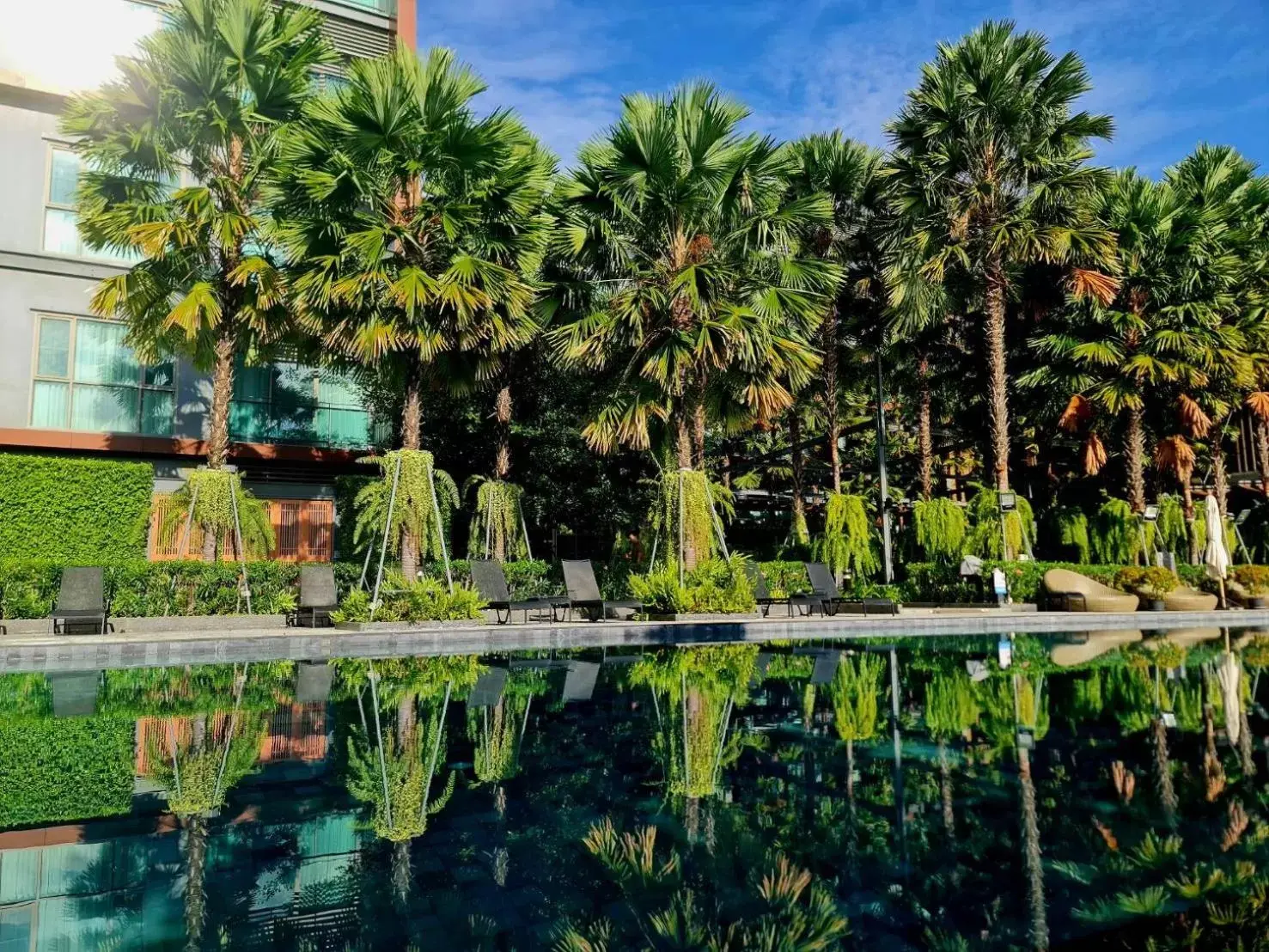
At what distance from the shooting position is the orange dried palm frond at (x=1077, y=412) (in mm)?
21250

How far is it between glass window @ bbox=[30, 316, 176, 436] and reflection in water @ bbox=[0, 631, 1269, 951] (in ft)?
44.7

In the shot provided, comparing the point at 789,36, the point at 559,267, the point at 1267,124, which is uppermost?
the point at 1267,124

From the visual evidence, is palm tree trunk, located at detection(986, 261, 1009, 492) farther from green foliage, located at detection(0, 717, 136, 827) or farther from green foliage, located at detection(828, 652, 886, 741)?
green foliage, located at detection(0, 717, 136, 827)

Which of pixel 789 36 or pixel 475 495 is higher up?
pixel 789 36

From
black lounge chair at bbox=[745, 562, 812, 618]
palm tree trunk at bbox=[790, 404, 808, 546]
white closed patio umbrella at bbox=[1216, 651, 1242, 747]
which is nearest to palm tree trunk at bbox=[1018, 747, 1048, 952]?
white closed patio umbrella at bbox=[1216, 651, 1242, 747]

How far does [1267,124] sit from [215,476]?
26.8m

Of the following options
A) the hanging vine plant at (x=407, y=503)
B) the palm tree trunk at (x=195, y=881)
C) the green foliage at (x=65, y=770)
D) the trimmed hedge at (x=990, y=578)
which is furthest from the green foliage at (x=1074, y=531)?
the palm tree trunk at (x=195, y=881)

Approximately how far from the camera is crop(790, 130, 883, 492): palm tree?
21125mm

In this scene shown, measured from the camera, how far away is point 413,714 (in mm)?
7695

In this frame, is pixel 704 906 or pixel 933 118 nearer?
pixel 704 906

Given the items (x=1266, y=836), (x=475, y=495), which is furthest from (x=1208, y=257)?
(x=1266, y=836)

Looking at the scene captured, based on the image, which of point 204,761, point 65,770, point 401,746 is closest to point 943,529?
point 401,746

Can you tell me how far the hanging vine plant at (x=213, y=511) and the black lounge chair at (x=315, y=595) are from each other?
4.90 feet

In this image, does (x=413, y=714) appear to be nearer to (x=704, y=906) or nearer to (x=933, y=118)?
(x=704, y=906)
